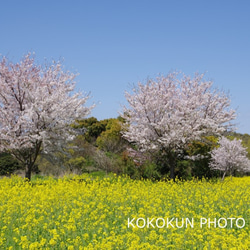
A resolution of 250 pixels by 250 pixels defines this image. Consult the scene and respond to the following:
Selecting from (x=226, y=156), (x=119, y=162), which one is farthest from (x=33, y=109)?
(x=226, y=156)

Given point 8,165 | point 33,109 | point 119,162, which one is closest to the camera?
point 33,109

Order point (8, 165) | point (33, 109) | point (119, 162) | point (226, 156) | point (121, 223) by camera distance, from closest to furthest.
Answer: point (121, 223), point (33, 109), point (119, 162), point (226, 156), point (8, 165)

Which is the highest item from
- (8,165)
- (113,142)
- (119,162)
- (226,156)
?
(113,142)

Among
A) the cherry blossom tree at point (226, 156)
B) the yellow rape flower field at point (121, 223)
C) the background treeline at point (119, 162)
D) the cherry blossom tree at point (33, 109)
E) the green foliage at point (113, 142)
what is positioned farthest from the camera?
the green foliage at point (113, 142)

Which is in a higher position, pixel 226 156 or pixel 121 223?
pixel 226 156

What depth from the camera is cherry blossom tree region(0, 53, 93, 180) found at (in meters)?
16.8

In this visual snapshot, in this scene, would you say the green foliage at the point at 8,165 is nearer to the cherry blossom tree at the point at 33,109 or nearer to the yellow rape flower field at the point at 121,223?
the cherry blossom tree at the point at 33,109

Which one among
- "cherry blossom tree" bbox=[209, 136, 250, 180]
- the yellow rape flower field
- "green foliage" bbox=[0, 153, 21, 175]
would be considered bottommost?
the yellow rape flower field

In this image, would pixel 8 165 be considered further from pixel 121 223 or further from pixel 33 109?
pixel 121 223

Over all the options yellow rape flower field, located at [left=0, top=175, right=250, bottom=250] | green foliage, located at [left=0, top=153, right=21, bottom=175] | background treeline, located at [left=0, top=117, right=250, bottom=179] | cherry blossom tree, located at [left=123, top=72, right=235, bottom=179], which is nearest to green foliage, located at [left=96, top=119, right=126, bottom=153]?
background treeline, located at [left=0, top=117, right=250, bottom=179]

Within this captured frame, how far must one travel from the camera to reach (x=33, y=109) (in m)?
16.6

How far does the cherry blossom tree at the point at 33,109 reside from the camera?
659 inches

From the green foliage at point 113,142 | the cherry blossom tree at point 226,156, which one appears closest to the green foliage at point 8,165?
the green foliage at point 113,142

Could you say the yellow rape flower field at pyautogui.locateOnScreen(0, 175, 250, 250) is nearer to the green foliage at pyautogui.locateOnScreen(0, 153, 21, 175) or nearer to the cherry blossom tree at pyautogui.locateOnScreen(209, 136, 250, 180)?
the cherry blossom tree at pyautogui.locateOnScreen(209, 136, 250, 180)
